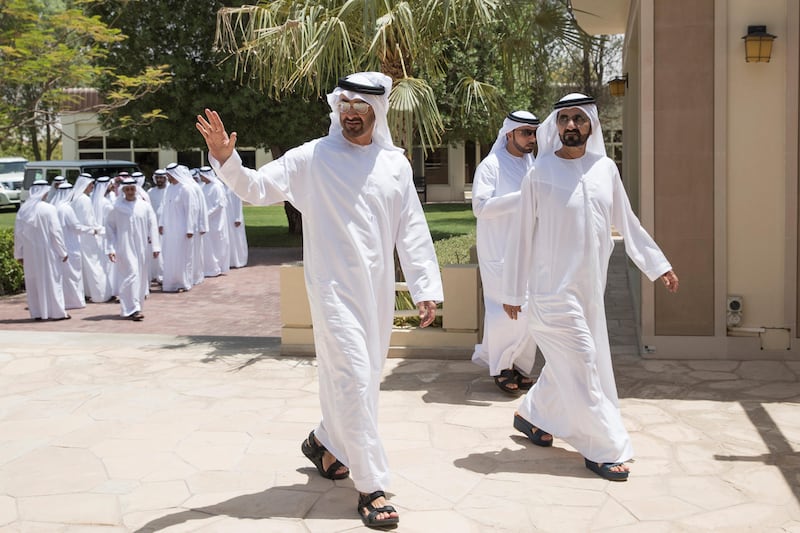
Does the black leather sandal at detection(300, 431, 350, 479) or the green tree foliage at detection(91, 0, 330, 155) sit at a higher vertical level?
the green tree foliage at detection(91, 0, 330, 155)

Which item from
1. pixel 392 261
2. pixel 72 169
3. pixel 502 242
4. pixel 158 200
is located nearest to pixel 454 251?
pixel 158 200

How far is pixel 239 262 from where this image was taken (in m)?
18.1

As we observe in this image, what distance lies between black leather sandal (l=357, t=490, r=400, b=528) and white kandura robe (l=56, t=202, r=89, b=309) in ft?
30.5

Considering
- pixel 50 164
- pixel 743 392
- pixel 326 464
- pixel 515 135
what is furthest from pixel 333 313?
pixel 50 164

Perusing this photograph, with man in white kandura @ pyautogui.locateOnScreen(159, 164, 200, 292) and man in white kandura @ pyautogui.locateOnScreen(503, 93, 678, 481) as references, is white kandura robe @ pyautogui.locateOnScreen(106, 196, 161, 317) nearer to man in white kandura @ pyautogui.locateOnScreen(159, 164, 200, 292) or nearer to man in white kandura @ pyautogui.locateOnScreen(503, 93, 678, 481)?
man in white kandura @ pyautogui.locateOnScreen(159, 164, 200, 292)

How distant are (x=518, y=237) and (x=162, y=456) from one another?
247 cm

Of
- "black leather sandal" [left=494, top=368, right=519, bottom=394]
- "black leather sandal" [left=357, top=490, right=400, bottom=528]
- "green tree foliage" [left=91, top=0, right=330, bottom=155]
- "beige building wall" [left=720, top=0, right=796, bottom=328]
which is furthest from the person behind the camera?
"green tree foliage" [left=91, top=0, right=330, bottom=155]

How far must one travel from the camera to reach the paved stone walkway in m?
4.91

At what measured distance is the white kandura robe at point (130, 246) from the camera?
477 inches

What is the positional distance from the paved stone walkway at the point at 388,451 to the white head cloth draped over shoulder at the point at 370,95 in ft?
6.14

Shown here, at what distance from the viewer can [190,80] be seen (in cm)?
1961

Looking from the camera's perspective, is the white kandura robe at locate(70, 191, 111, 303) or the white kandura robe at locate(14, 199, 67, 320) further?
the white kandura robe at locate(70, 191, 111, 303)

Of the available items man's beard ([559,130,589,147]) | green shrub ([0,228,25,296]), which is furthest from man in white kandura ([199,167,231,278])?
man's beard ([559,130,589,147])

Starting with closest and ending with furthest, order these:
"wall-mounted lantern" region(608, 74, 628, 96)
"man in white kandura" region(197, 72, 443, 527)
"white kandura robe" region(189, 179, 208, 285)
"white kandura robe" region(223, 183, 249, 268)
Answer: "man in white kandura" region(197, 72, 443, 527) → "wall-mounted lantern" region(608, 74, 628, 96) → "white kandura robe" region(189, 179, 208, 285) → "white kandura robe" region(223, 183, 249, 268)
